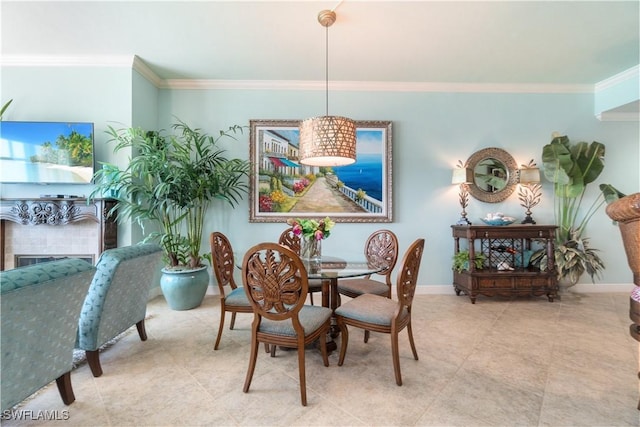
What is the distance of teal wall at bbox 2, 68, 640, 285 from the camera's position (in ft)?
12.5

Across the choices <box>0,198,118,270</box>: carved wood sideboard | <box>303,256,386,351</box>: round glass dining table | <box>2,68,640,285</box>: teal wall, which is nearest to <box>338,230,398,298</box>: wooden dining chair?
<box>303,256,386,351</box>: round glass dining table

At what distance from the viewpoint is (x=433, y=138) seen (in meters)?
3.89

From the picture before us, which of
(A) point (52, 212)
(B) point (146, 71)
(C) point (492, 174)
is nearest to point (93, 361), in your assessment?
(A) point (52, 212)

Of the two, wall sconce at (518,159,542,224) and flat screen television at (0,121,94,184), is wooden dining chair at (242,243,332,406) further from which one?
wall sconce at (518,159,542,224)

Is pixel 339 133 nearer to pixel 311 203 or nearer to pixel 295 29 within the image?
pixel 295 29

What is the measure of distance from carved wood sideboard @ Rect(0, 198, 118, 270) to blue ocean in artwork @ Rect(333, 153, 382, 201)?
2805 mm

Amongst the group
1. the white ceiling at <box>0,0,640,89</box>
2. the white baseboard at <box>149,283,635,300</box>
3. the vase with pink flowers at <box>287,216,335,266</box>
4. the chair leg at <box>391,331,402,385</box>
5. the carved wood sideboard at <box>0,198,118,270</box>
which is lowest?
the white baseboard at <box>149,283,635,300</box>

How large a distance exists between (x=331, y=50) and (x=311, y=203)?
1840mm

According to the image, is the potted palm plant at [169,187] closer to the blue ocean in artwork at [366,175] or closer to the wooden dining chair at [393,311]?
the blue ocean in artwork at [366,175]

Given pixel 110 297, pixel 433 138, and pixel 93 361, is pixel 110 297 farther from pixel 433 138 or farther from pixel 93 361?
pixel 433 138

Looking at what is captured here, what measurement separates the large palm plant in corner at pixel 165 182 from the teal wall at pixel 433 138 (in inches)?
20.8

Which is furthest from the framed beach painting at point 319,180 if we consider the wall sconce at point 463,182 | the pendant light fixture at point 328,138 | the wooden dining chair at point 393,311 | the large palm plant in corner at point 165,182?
the wooden dining chair at point 393,311

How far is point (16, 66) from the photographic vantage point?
10.6 ft

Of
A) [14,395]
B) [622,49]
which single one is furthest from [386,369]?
[622,49]
